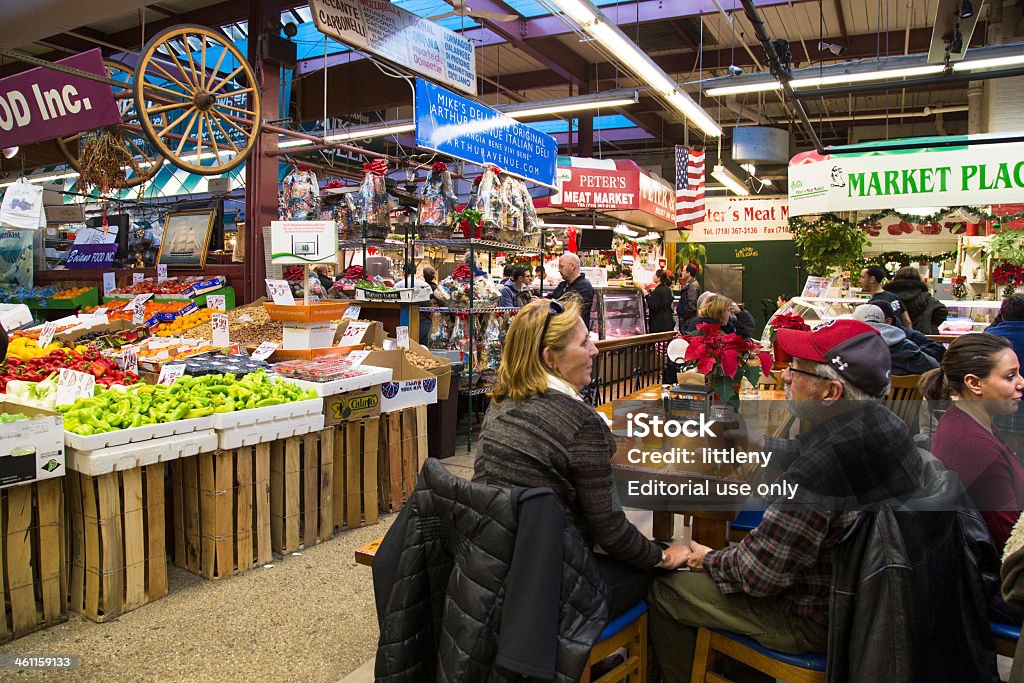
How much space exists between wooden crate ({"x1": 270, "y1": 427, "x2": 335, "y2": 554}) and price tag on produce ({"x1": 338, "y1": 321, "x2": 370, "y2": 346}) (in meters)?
1.29

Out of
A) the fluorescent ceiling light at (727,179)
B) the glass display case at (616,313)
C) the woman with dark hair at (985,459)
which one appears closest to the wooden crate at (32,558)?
the woman with dark hair at (985,459)

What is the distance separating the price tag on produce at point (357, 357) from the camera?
4.63 m

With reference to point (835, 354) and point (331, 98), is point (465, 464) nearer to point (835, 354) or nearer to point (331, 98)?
point (835, 354)

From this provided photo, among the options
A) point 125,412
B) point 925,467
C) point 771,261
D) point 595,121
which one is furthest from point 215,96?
point 771,261

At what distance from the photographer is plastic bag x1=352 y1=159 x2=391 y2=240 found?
625 centimetres

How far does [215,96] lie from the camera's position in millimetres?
4887

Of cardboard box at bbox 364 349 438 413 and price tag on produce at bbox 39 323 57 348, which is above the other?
price tag on produce at bbox 39 323 57 348

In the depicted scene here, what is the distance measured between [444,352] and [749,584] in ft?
14.8

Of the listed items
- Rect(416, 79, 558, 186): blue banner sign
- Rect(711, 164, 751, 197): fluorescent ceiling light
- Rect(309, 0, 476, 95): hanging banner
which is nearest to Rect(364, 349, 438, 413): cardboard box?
Rect(416, 79, 558, 186): blue banner sign

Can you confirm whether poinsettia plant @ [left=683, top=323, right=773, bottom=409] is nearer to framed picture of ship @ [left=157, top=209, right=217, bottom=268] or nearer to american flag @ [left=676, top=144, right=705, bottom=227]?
framed picture of ship @ [left=157, top=209, right=217, bottom=268]

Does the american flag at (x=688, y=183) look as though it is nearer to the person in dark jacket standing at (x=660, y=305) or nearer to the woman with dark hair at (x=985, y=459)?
the person in dark jacket standing at (x=660, y=305)

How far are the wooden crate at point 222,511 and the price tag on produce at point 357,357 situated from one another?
38.9 inches

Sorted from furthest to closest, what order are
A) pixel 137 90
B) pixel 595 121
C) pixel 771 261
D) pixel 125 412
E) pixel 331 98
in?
pixel 771 261, pixel 595 121, pixel 331 98, pixel 137 90, pixel 125 412

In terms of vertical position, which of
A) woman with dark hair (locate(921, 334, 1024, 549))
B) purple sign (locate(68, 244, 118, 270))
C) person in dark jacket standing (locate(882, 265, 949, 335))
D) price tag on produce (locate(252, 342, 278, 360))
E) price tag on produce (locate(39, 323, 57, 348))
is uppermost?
purple sign (locate(68, 244, 118, 270))
